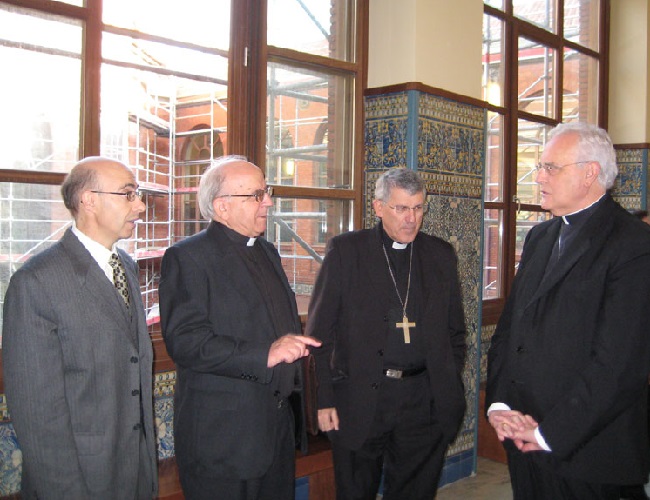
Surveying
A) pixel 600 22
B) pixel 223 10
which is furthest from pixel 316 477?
pixel 600 22

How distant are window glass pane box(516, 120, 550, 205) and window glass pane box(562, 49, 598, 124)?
1.89 ft

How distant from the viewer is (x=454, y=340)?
2982 mm

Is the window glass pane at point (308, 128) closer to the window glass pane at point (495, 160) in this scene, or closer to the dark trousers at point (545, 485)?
the window glass pane at point (495, 160)

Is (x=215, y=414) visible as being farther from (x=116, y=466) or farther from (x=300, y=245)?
(x=300, y=245)

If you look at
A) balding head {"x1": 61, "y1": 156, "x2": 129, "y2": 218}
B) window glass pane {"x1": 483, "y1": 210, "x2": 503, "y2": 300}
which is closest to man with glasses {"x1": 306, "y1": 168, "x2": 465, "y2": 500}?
balding head {"x1": 61, "y1": 156, "x2": 129, "y2": 218}

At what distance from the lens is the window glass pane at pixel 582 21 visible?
21.1 feet

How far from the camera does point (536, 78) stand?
6.02m

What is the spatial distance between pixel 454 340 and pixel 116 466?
1556 mm

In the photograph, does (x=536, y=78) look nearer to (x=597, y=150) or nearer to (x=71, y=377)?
(x=597, y=150)

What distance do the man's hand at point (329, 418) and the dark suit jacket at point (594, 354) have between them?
0.82 meters

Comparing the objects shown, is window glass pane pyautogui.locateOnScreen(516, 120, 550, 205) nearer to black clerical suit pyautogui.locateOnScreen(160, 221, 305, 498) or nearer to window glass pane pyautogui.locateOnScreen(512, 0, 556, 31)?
window glass pane pyautogui.locateOnScreen(512, 0, 556, 31)

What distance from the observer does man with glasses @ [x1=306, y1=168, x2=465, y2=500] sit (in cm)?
278

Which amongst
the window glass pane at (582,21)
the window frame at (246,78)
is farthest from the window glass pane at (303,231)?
the window glass pane at (582,21)

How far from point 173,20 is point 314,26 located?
97cm
